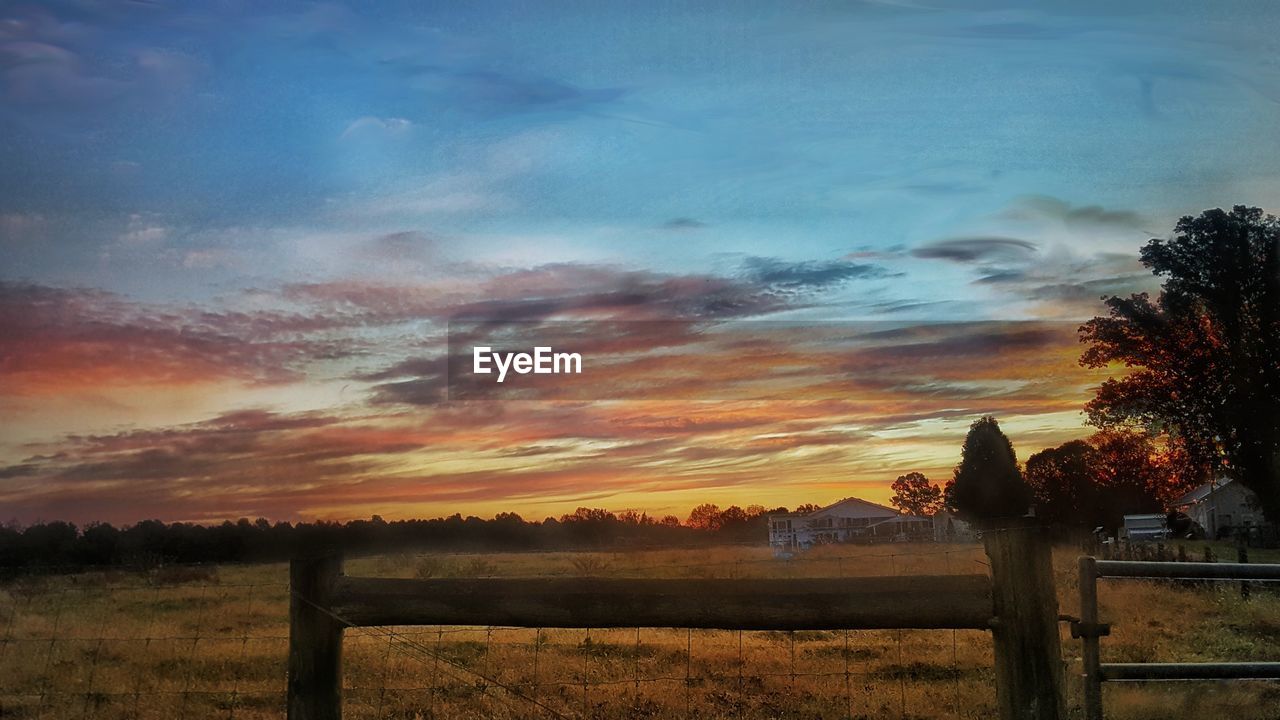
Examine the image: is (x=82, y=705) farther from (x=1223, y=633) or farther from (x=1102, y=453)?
(x=1102, y=453)

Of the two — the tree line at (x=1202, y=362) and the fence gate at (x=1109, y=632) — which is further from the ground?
the tree line at (x=1202, y=362)

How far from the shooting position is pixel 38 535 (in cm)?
3638

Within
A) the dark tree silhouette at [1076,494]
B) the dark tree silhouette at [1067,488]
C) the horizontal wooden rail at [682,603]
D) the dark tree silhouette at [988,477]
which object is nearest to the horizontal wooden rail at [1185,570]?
the horizontal wooden rail at [682,603]

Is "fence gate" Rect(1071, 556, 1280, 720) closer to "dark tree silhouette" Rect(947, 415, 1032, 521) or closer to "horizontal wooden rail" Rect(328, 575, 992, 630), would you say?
"horizontal wooden rail" Rect(328, 575, 992, 630)

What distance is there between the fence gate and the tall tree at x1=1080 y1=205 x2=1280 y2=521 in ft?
93.6

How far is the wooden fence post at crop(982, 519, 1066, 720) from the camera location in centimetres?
612

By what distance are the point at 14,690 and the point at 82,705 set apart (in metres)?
1.74

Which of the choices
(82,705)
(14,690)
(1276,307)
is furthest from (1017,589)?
(1276,307)

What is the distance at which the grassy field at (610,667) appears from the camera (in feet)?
33.4

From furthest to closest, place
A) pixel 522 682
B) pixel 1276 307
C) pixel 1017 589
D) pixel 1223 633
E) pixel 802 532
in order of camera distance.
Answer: pixel 802 532
pixel 1276 307
pixel 1223 633
pixel 522 682
pixel 1017 589

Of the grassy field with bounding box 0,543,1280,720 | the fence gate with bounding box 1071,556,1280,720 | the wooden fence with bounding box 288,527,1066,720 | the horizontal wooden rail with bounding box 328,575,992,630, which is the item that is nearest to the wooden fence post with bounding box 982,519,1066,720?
the wooden fence with bounding box 288,527,1066,720

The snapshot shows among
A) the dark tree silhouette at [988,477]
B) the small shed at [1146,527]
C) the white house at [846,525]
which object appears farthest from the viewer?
the white house at [846,525]

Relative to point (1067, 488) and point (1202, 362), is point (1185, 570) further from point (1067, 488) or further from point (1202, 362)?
point (1067, 488)

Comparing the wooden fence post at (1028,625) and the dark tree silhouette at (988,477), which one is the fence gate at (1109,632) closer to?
the wooden fence post at (1028,625)
